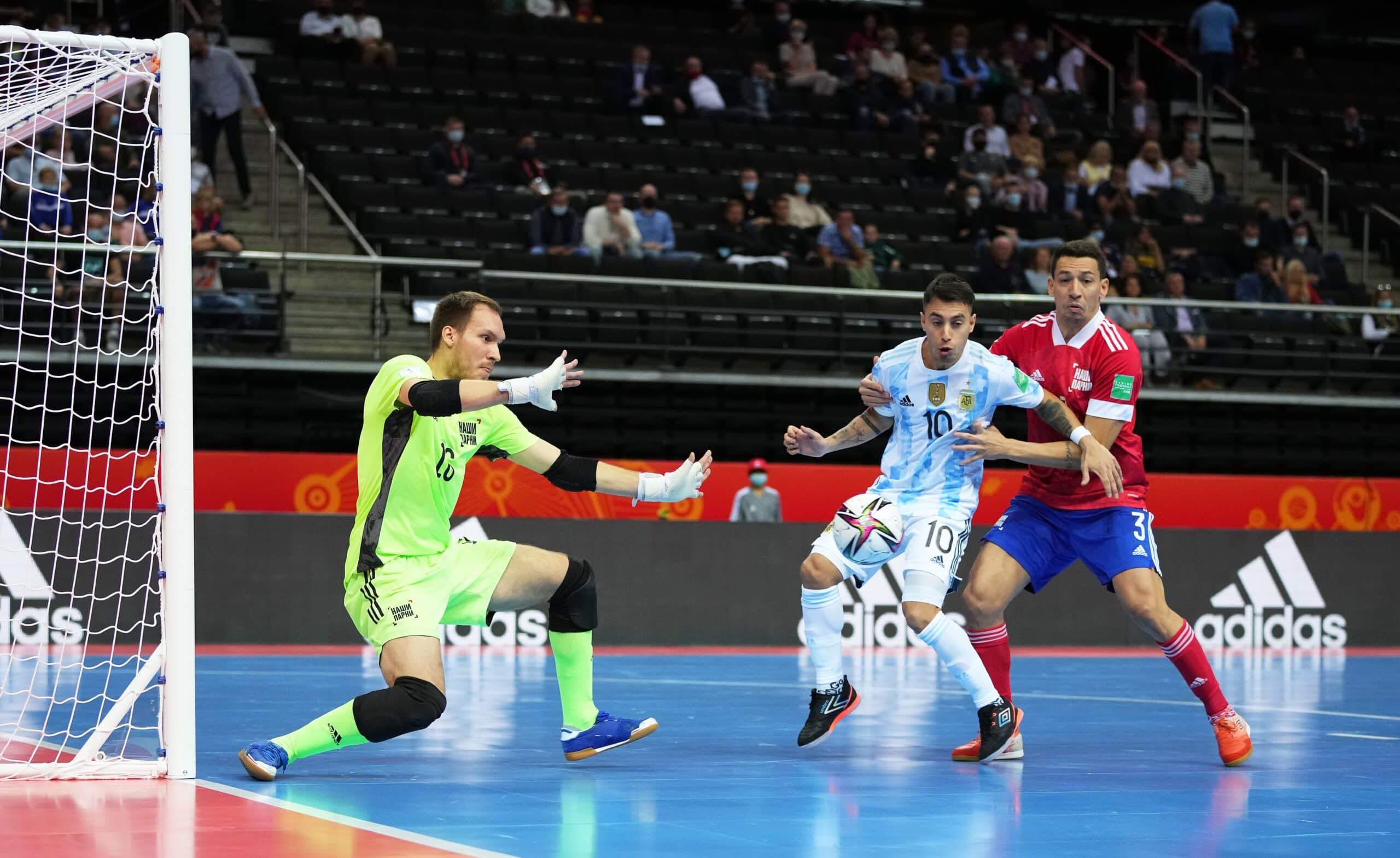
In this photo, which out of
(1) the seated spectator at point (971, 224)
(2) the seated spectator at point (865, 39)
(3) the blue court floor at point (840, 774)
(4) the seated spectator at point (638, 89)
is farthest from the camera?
(2) the seated spectator at point (865, 39)

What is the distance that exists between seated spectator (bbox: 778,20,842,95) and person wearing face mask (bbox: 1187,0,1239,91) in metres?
6.04

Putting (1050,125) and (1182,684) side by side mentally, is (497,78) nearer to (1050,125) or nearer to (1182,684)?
(1050,125)

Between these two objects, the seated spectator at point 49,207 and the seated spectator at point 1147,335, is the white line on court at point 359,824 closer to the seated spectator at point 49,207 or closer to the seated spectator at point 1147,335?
the seated spectator at point 49,207

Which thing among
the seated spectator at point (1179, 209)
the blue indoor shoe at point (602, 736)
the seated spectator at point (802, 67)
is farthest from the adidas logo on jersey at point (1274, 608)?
the blue indoor shoe at point (602, 736)

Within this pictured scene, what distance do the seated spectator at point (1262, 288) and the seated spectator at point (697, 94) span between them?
21.2 feet

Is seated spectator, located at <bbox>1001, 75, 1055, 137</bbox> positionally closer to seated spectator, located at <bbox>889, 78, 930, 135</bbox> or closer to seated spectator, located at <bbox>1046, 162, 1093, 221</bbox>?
seated spectator, located at <bbox>889, 78, 930, 135</bbox>

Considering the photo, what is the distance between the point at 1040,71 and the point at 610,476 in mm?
18581

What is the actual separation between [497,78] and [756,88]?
325cm

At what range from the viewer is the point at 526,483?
52.9ft

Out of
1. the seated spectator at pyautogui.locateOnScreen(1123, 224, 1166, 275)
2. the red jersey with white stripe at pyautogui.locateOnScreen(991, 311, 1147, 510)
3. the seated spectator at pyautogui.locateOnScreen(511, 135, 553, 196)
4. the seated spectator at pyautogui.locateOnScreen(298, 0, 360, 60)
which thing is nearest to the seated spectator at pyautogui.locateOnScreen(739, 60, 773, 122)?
the seated spectator at pyautogui.locateOnScreen(511, 135, 553, 196)

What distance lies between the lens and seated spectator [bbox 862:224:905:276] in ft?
61.9

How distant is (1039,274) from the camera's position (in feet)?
61.9

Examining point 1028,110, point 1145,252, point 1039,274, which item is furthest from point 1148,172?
point 1039,274

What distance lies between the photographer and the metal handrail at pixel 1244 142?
2366 cm
